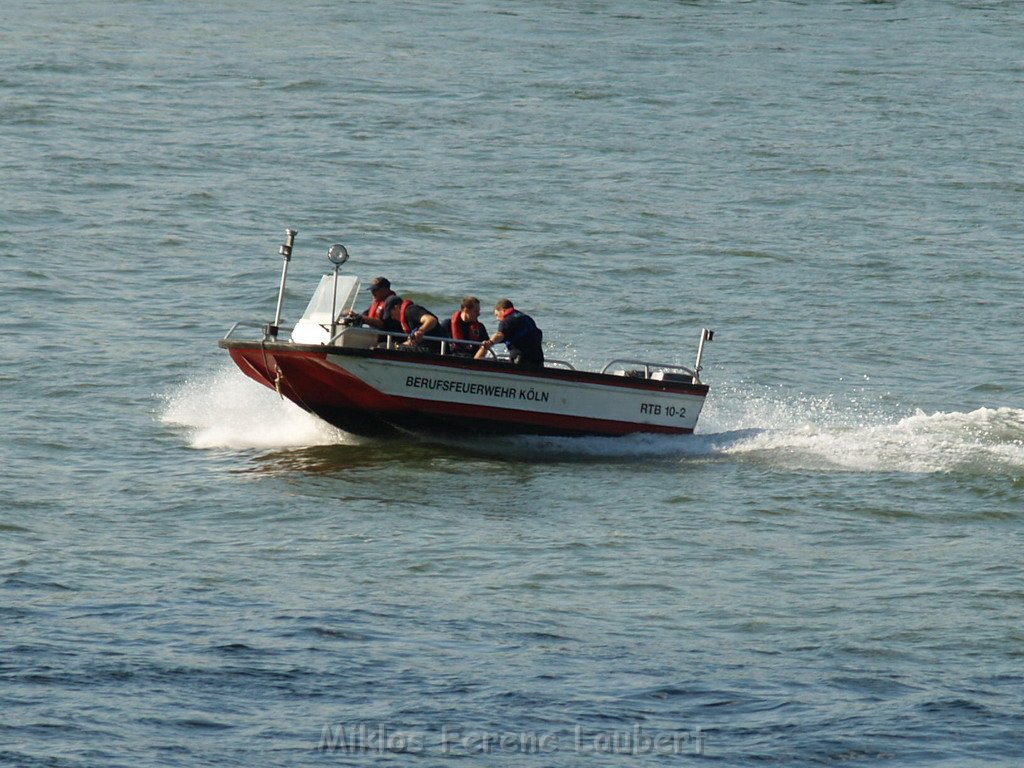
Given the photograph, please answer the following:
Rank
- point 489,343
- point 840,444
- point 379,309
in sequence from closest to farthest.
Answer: point 489,343, point 379,309, point 840,444

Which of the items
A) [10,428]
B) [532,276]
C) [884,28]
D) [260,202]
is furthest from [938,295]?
[884,28]

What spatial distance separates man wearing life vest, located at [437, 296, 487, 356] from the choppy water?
3.59 ft

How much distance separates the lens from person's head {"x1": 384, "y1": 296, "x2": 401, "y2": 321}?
56.5 feet

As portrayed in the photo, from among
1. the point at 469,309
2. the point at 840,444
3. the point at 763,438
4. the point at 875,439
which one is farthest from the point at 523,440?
the point at 875,439

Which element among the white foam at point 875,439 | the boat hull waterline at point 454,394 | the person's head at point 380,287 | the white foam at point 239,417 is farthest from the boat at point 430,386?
the white foam at point 875,439

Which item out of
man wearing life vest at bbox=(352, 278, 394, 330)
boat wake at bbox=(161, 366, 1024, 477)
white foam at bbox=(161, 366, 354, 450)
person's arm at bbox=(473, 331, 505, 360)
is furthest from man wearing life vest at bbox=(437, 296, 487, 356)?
white foam at bbox=(161, 366, 354, 450)

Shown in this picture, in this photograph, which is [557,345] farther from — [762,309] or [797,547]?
[797,547]

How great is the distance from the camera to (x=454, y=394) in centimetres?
1725

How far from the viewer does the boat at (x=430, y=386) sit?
1691cm

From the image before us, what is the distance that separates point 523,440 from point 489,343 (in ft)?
4.29

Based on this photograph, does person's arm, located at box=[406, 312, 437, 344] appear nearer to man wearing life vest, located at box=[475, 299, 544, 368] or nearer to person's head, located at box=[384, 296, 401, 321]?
person's head, located at box=[384, 296, 401, 321]

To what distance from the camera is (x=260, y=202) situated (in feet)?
102

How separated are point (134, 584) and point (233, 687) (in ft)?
8.02

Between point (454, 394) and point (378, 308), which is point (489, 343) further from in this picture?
point (378, 308)
